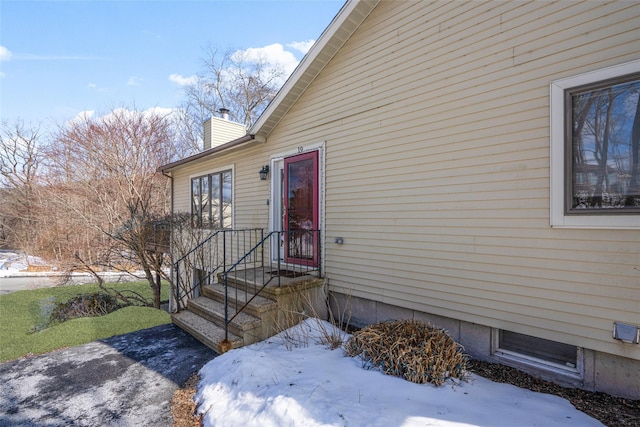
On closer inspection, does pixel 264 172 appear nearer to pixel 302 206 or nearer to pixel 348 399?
pixel 302 206

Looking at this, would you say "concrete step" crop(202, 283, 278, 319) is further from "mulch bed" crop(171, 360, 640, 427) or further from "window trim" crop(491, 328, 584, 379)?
"window trim" crop(491, 328, 584, 379)

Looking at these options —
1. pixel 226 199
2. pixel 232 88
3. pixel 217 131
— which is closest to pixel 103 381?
pixel 226 199

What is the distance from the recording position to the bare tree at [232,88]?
21109 mm

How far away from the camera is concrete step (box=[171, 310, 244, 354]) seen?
3.97 meters

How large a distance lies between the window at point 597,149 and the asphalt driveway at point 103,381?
4172 mm

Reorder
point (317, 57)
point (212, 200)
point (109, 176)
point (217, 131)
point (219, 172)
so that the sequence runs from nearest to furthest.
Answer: point (317, 57), point (219, 172), point (212, 200), point (217, 131), point (109, 176)

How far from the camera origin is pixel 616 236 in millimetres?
2652

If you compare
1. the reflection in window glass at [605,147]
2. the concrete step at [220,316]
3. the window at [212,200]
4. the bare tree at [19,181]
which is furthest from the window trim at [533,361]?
the bare tree at [19,181]

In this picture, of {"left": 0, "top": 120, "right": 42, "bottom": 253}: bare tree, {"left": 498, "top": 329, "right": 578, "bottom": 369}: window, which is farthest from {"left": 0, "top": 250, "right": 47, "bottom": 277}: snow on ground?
{"left": 498, "top": 329, "right": 578, "bottom": 369}: window

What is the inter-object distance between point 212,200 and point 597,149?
7.83 meters

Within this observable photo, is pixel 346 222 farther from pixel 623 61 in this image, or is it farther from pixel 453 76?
pixel 623 61

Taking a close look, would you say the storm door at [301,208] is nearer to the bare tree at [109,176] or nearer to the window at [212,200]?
the window at [212,200]

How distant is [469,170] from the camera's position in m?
3.54

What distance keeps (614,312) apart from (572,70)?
7.20 feet
